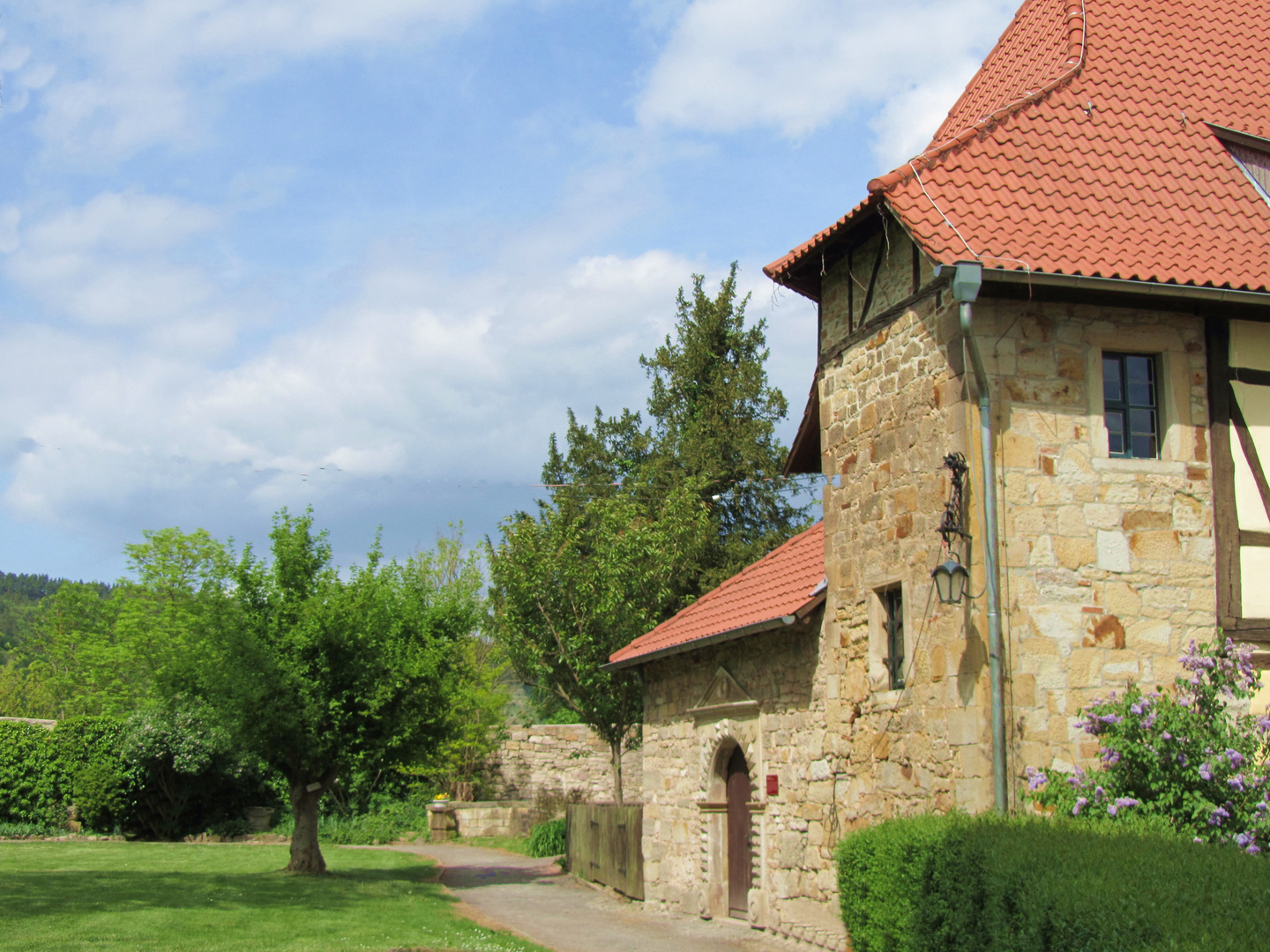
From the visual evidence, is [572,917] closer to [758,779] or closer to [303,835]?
[758,779]

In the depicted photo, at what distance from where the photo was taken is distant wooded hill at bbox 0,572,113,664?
9206cm

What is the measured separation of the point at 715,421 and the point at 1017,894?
25916 millimetres

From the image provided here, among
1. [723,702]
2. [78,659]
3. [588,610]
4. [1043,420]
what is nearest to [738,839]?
[723,702]

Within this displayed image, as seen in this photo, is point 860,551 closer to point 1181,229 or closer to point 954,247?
point 954,247

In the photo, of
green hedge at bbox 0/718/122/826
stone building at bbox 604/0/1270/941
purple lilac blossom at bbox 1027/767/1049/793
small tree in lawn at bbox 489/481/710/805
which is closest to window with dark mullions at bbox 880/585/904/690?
stone building at bbox 604/0/1270/941

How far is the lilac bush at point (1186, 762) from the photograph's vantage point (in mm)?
8141

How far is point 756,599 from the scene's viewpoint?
14.1m

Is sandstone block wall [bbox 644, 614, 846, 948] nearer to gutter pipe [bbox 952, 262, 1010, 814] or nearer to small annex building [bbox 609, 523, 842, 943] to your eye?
small annex building [bbox 609, 523, 842, 943]

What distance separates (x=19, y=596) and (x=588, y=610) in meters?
109

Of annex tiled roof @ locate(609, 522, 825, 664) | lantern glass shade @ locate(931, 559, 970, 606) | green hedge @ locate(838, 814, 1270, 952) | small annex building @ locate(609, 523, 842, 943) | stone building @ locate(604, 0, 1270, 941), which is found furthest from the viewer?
annex tiled roof @ locate(609, 522, 825, 664)

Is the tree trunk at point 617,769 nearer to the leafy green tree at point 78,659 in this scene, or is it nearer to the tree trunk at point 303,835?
the tree trunk at point 303,835

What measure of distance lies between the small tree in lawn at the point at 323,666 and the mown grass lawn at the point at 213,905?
183 centimetres

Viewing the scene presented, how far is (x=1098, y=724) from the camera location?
8914 mm

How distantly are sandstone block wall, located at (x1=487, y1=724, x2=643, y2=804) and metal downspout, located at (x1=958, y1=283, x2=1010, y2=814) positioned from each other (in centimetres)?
2196
